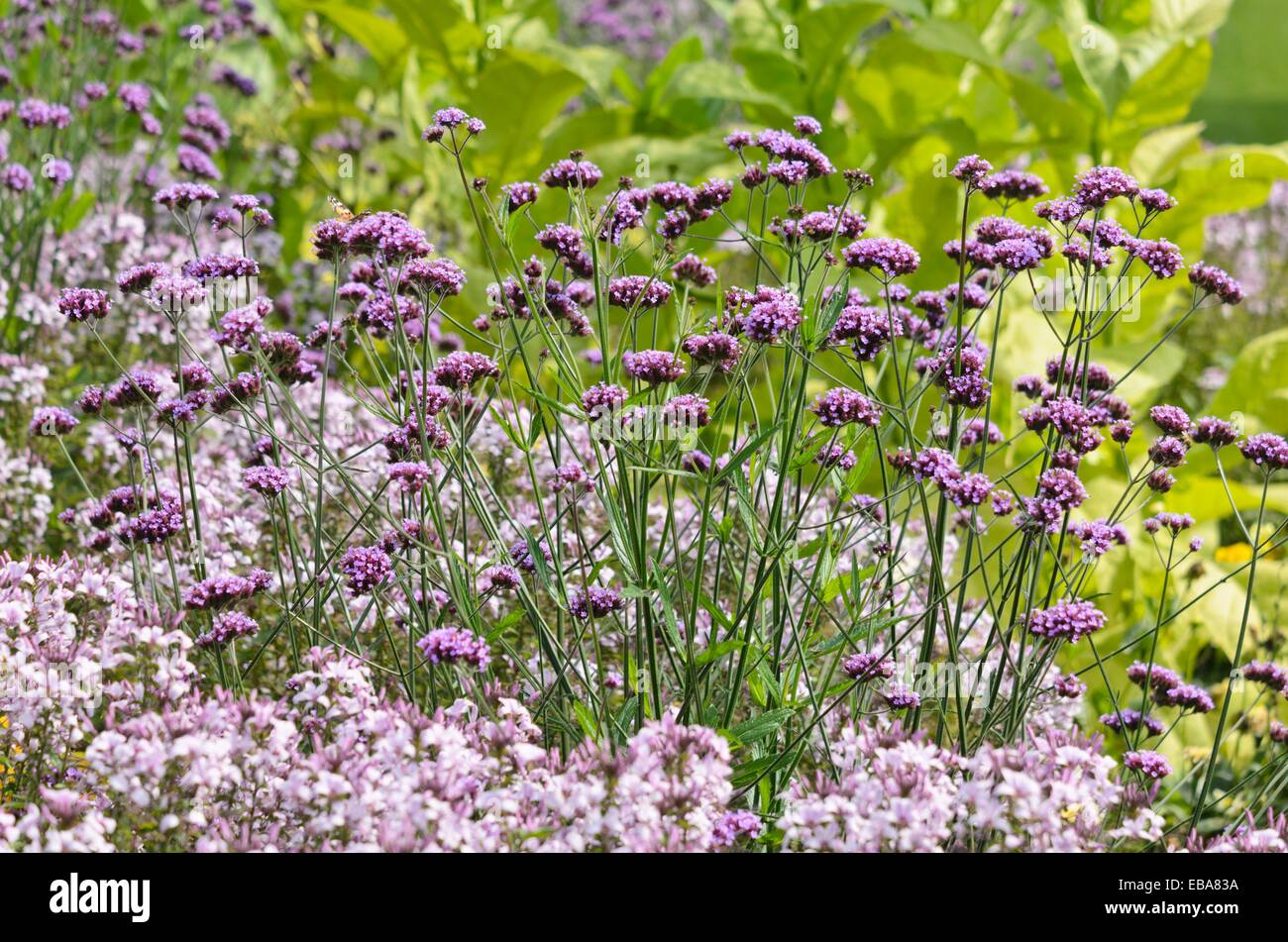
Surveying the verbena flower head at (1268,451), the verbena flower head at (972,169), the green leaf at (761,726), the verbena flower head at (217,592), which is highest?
the verbena flower head at (972,169)

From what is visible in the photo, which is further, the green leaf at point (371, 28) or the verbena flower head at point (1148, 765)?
the green leaf at point (371, 28)

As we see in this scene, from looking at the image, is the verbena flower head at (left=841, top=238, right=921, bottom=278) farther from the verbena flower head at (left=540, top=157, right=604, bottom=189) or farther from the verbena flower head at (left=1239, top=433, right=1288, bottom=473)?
the verbena flower head at (left=1239, top=433, right=1288, bottom=473)

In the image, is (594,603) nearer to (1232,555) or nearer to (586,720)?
(586,720)

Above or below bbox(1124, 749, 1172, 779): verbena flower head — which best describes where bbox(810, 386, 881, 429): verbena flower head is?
above

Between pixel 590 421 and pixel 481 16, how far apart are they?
3439 mm

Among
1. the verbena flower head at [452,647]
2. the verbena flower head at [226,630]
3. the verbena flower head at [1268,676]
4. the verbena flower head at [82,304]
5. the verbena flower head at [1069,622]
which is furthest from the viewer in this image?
the verbena flower head at [1268,676]

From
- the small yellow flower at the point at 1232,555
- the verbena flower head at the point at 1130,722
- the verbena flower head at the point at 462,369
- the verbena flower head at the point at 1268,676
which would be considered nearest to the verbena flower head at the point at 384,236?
the verbena flower head at the point at 462,369

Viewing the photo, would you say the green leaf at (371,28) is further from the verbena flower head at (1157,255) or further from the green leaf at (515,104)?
the verbena flower head at (1157,255)

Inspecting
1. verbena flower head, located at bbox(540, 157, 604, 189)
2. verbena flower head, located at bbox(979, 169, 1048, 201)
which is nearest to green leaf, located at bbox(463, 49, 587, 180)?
verbena flower head, located at bbox(540, 157, 604, 189)

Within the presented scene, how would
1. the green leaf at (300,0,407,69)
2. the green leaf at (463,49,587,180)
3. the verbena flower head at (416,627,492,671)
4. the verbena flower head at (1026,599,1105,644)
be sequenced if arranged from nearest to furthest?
the verbena flower head at (416,627,492,671) → the verbena flower head at (1026,599,1105,644) → the green leaf at (463,49,587,180) → the green leaf at (300,0,407,69)

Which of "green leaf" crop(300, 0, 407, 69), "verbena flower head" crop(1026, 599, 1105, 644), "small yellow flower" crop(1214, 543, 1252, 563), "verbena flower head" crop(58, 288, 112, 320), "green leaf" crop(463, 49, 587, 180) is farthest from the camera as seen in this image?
"green leaf" crop(300, 0, 407, 69)

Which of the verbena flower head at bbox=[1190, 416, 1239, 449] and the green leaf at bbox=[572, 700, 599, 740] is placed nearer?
the green leaf at bbox=[572, 700, 599, 740]

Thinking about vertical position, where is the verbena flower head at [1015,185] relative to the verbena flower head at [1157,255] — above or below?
above

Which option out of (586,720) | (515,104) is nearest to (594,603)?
A: (586,720)
